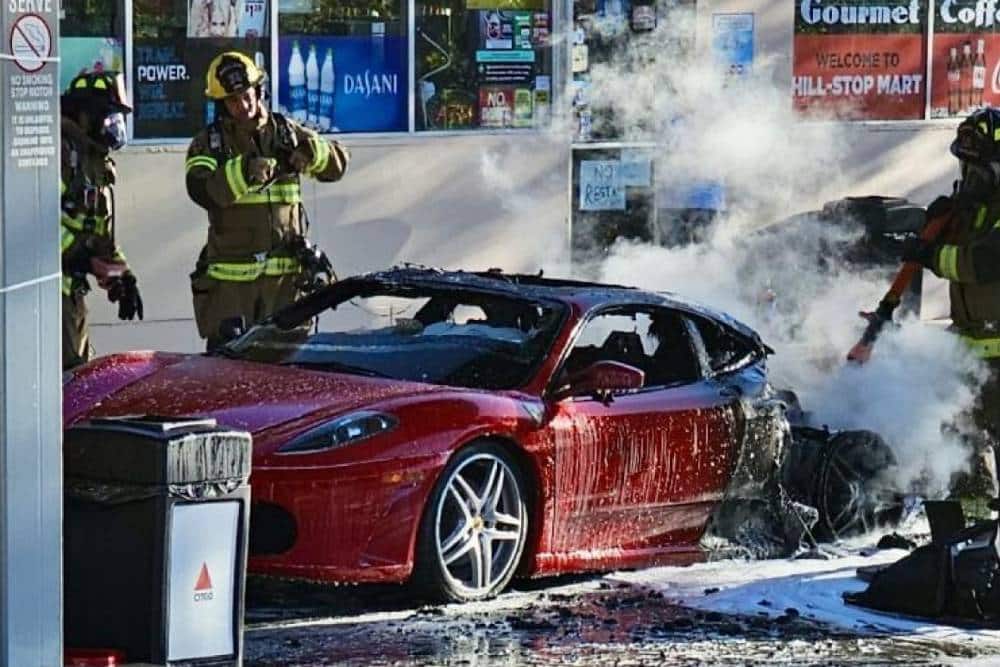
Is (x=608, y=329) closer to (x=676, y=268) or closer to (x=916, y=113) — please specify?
(x=676, y=268)

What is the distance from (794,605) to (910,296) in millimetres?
8151

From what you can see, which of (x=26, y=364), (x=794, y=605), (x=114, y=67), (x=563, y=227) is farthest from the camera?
(x=563, y=227)

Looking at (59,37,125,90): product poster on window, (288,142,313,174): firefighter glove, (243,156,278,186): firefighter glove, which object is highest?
(59,37,125,90): product poster on window

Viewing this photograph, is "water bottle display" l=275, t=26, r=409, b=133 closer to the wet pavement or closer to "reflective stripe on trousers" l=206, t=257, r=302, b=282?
"reflective stripe on trousers" l=206, t=257, r=302, b=282

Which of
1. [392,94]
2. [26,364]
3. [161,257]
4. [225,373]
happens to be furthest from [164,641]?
[392,94]

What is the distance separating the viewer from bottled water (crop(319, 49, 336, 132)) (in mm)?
15070

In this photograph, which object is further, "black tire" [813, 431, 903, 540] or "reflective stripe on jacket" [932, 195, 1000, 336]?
"reflective stripe on jacket" [932, 195, 1000, 336]

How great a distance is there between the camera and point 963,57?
18.1m

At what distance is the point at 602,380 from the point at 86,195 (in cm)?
309

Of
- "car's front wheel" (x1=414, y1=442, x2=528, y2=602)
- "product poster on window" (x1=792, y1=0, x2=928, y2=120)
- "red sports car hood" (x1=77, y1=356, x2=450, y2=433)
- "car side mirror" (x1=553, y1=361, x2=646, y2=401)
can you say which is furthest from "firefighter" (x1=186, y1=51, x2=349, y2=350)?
"product poster on window" (x1=792, y1=0, x2=928, y2=120)

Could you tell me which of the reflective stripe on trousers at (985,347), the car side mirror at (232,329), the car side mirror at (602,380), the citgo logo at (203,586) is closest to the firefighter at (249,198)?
the car side mirror at (232,329)

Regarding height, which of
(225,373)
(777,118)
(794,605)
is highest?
(777,118)

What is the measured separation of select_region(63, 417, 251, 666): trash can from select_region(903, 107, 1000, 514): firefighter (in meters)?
5.33

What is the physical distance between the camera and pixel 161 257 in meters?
14.2
